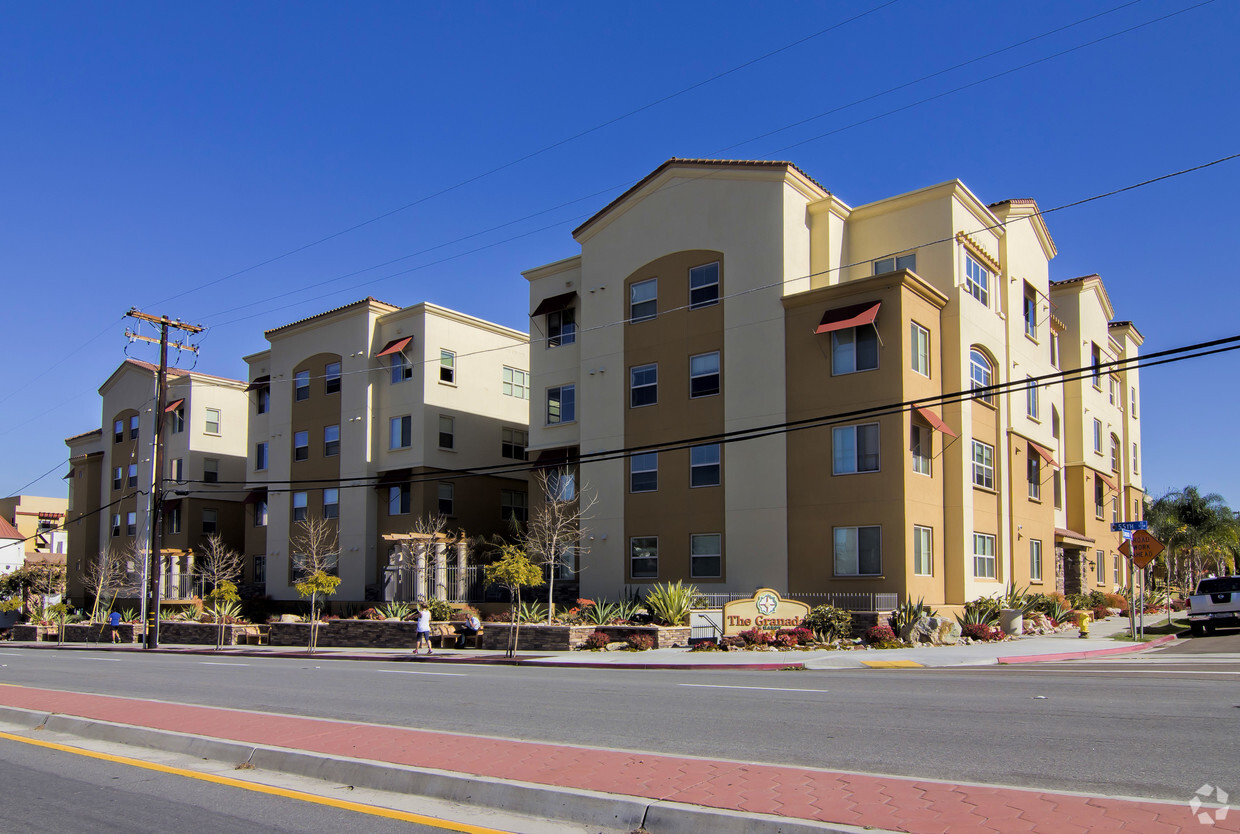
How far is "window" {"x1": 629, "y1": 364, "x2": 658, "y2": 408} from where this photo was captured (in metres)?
32.5

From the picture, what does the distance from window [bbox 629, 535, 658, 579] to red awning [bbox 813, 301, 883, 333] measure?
28.9 ft

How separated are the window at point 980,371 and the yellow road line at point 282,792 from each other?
86.4 ft

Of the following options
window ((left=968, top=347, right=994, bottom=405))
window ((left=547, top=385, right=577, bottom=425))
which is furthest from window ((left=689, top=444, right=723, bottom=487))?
window ((left=968, top=347, right=994, bottom=405))

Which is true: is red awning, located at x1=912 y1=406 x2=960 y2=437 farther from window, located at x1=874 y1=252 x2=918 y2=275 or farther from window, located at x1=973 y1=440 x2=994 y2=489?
window, located at x1=874 y1=252 x2=918 y2=275

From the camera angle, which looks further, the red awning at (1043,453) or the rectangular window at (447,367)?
the rectangular window at (447,367)

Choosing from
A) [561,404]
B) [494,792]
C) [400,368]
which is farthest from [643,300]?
[494,792]

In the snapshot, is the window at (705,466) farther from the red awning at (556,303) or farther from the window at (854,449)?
the red awning at (556,303)

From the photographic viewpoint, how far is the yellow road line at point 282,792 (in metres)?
7.13

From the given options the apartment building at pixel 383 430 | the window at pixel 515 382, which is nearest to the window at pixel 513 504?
the apartment building at pixel 383 430

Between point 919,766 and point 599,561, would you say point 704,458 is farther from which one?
point 919,766

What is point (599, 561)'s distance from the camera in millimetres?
33125

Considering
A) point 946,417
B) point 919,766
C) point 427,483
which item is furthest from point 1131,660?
point 427,483

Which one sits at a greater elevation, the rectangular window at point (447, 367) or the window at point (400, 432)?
the rectangular window at point (447, 367)

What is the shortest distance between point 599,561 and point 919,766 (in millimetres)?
24924
